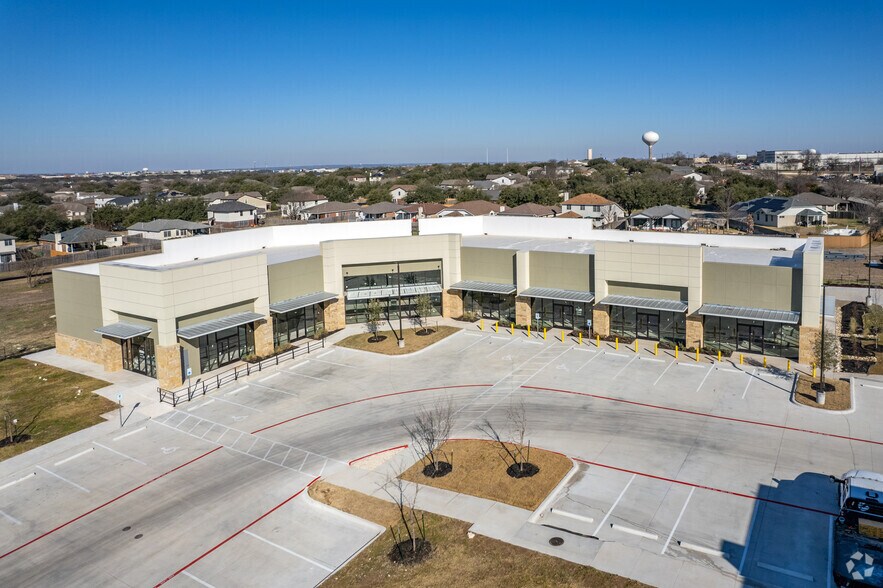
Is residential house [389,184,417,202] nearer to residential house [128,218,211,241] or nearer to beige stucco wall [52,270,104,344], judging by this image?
residential house [128,218,211,241]

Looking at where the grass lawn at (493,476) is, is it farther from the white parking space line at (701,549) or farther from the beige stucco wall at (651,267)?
the beige stucco wall at (651,267)

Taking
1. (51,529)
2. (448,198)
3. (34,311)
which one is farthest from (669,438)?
(448,198)

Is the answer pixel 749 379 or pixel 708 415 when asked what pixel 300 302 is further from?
pixel 749 379

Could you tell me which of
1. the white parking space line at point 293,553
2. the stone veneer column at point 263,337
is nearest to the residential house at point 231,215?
the stone veneer column at point 263,337

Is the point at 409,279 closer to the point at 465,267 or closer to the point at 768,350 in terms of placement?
the point at 465,267

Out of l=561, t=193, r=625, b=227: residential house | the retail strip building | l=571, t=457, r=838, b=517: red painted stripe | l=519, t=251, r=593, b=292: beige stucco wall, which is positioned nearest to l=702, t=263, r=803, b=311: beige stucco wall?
the retail strip building

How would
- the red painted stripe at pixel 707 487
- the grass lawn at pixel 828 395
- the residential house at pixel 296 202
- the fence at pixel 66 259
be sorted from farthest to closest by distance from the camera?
the residential house at pixel 296 202, the fence at pixel 66 259, the grass lawn at pixel 828 395, the red painted stripe at pixel 707 487
